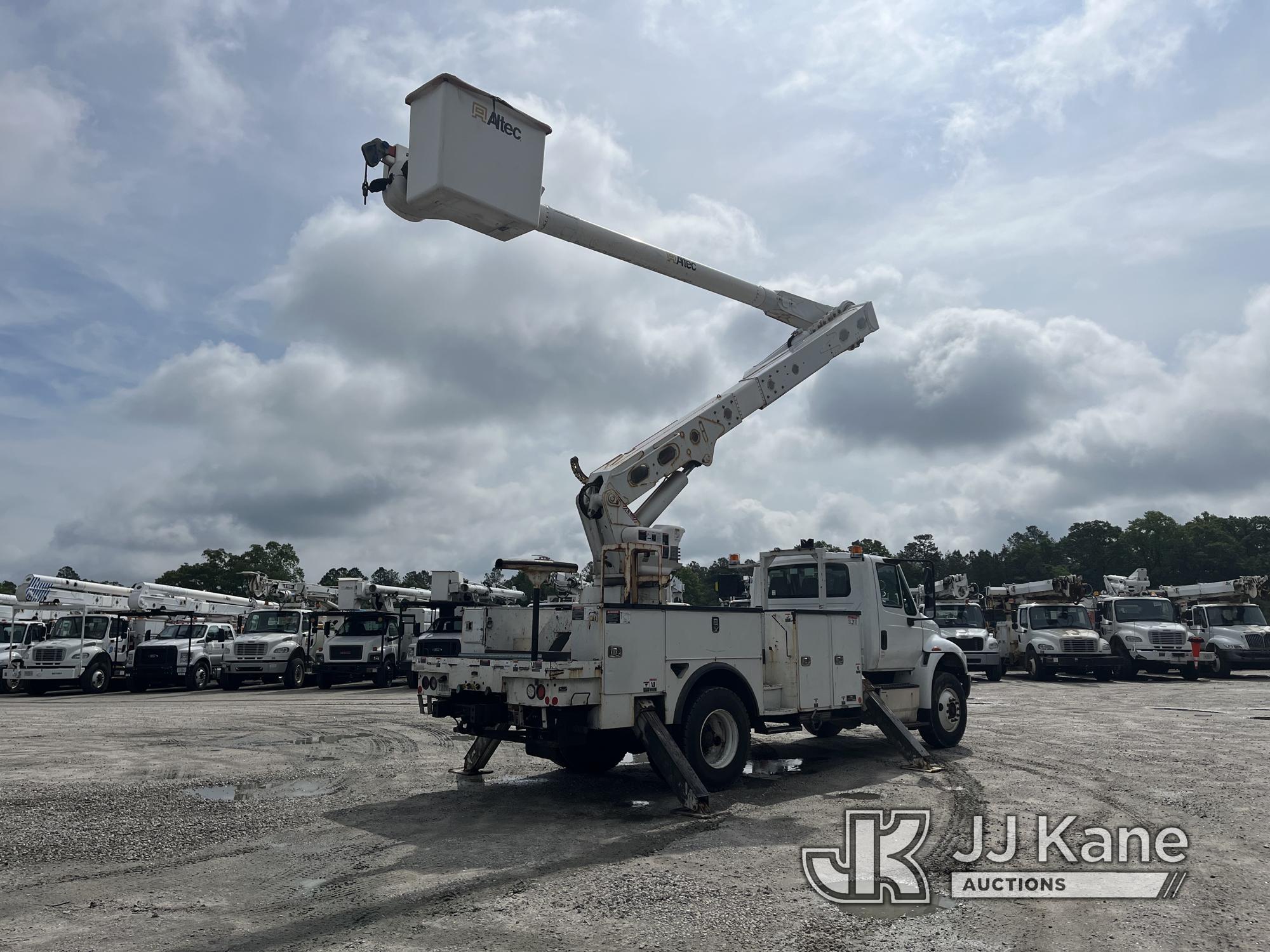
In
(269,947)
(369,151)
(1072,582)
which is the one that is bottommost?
(269,947)

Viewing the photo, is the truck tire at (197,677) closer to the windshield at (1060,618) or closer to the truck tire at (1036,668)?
the truck tire at (1036,668)

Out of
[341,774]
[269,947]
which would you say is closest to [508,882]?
[269,947]

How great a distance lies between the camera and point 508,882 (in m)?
6.35

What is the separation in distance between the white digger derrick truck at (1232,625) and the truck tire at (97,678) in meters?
33.8

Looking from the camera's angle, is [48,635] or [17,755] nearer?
[17,755]

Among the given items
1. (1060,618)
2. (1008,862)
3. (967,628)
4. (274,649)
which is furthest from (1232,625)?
(274,649)

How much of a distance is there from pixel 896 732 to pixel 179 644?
24.1 m

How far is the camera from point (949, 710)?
12.8m

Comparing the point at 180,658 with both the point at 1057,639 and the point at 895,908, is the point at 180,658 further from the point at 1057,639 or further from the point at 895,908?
the point at 895,908

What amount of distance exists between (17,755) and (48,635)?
1760 cm

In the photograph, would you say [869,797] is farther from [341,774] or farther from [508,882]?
[341,774]

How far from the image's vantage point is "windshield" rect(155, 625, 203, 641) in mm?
29250

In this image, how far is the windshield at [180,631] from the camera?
29250mm

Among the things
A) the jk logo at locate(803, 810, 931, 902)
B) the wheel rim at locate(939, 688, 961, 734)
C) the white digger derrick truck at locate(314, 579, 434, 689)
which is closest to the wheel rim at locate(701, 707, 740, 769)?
the jk logo at locate(803, 810, 931, 902)
